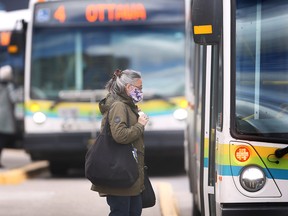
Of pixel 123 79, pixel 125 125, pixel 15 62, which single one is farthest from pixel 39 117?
pixel 125 125

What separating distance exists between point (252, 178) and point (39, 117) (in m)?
9.01

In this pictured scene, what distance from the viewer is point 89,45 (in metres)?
16.0

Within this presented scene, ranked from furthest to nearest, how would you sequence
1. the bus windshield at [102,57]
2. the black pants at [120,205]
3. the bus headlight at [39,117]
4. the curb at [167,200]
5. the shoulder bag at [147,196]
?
the bus headlight at [39,117] < the bus windshield at [102,57] < the curb at [167,200] < the shoulder bag at [147,196] < the black pants at [120,205]

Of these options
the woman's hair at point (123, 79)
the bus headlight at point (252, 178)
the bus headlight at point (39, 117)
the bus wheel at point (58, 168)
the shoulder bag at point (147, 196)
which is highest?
the woman's hair at point (123, 79)

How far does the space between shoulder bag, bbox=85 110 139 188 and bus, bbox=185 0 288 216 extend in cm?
65

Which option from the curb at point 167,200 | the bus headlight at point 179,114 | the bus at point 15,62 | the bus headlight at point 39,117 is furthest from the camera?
the bus at point 15,62

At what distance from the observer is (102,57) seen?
52.4ft

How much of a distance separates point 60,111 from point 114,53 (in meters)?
1.22

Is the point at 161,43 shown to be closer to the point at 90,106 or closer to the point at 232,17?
the point at 90,106

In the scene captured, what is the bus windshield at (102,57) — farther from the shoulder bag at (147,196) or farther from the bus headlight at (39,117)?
the shoulder bag at (147,196)

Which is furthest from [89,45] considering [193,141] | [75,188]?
[193,141]

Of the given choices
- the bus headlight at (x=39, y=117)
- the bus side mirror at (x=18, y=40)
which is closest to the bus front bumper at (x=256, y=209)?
the bus headlight at (x=39, y=117)

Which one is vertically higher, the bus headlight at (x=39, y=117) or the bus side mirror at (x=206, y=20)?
the bus side mirror at (x=206, y=20)

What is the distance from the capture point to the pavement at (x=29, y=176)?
38.7 feet
